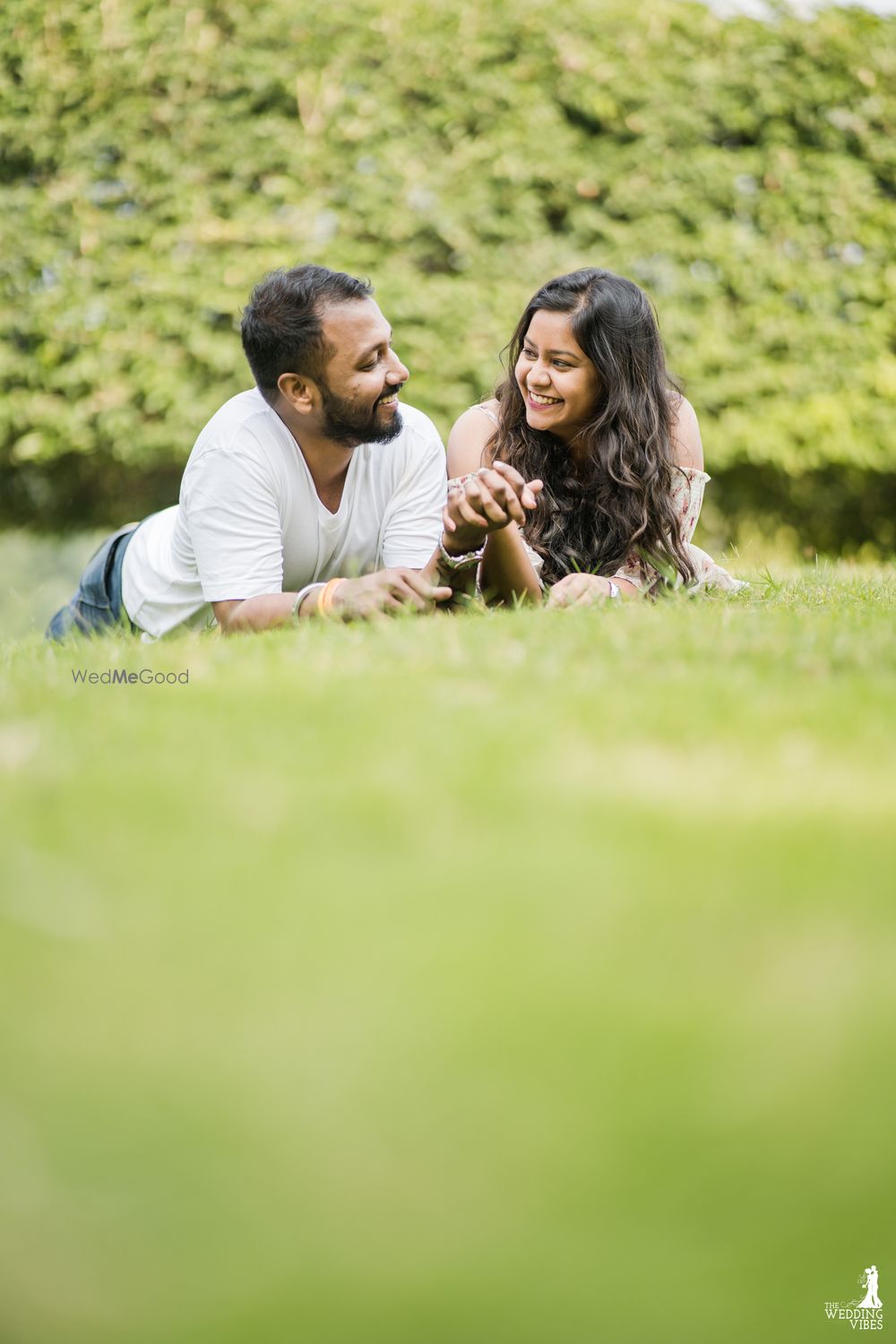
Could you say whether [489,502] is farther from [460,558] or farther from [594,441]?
[594,441]

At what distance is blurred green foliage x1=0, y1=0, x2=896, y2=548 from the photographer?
7770 millimetres

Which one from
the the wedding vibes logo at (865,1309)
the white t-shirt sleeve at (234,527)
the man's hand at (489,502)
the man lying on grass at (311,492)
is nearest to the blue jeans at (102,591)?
the man lying on grass at (311,492)

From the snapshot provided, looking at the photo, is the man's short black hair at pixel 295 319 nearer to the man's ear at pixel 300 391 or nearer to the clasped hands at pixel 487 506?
the man's ear at pixel 300 391

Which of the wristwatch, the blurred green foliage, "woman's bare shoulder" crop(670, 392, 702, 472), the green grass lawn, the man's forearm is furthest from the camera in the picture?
the blurred green foliage

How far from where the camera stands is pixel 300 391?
173 inches

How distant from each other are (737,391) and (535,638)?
5.84 meters

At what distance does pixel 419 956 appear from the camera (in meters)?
1.61

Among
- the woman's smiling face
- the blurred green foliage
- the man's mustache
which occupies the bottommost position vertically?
the man's mustache

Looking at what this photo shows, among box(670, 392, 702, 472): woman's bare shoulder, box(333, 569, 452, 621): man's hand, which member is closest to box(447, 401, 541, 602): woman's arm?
box(333, 569, 452, 621): man's hand

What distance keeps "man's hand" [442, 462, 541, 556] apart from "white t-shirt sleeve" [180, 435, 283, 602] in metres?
0.75

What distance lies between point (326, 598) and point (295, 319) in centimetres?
118

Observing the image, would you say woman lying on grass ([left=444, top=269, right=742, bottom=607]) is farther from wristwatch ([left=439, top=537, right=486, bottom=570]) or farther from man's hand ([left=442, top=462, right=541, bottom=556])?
man's hand ([left=442, top=462, right=541, bottom=556])

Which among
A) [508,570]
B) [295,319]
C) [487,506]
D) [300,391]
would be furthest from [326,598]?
[295,319]

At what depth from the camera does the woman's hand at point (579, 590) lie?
4094 mm
